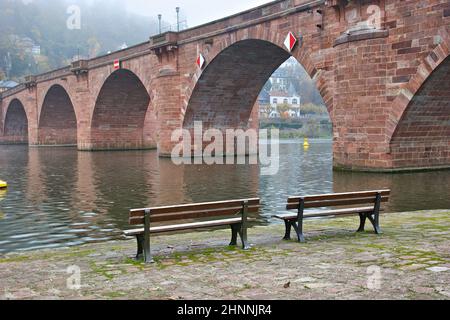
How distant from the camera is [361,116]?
18594 millimetres

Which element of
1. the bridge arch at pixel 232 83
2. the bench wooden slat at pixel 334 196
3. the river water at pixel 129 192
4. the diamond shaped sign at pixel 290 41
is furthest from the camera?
the bridge arch at pixel 232 83

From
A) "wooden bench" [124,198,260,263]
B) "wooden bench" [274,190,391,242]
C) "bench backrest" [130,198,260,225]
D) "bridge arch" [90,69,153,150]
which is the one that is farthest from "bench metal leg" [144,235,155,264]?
"bridge arch" [90,69,153,150]

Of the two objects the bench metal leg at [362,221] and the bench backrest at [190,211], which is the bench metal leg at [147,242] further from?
the bench metal leg at [362,221]

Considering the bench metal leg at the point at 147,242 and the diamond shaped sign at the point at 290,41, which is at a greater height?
the diamond shaped sign at the point at 290,41

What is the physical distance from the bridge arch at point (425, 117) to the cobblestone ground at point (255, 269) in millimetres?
9786

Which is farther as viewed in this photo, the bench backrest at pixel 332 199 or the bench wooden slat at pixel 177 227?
the bench backrest at pixel 332 199

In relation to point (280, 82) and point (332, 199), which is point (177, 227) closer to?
point (332, 199)

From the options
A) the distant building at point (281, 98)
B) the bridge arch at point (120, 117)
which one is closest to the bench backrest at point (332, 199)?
the bridge arch at point (120, 117)

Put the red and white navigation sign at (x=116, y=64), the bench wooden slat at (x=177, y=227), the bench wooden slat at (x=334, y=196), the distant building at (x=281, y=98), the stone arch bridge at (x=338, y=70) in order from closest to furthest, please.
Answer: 1. the bench wooden slat at (x=177, y=227)
2. the bench wooden slat at (x=334, y=196)
3. the stone arch bridge at (x=338, y=70)
4. the red and white navigation sign at (x=116, y=64)
5. the distant building at (x=281, y=98)

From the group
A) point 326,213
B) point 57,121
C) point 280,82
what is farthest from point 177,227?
point 280,82

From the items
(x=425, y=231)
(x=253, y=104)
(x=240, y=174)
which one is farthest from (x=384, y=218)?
(x=253, y=104)

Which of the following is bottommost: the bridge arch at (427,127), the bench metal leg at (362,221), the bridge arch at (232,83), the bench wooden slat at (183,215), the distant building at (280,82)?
the bench metal leg at (362,221)

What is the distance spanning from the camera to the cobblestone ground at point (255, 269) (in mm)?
Answer: 4828

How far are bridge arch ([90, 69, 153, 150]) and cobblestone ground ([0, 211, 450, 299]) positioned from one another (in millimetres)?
34059
